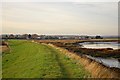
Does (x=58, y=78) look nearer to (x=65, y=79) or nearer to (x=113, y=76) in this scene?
(x=65, y=79)

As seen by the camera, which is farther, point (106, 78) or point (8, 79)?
point (8, 79)

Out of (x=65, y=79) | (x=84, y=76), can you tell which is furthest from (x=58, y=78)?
(x=84, y=76)

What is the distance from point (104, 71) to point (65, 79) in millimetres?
2827

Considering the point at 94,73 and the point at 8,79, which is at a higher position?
the point at 94,73

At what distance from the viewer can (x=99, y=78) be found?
1580 cm

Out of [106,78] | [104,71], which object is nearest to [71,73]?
[104,71]

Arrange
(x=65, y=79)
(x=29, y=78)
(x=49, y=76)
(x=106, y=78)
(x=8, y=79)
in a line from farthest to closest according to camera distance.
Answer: (x=8, y=79) → (x=29, y=78) → (x=49, y=76) → (x=65, y=79) → (x=106, y=78)

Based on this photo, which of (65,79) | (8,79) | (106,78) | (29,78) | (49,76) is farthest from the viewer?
(8,79)

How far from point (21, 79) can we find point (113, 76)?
29.3 feet

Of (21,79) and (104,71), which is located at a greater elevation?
(104,71)

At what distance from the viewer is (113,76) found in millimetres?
16328

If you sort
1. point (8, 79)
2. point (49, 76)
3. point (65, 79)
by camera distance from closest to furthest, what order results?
point (65, 79), point (49, 76), point (8, 79)

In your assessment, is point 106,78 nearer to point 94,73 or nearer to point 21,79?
point 94,73

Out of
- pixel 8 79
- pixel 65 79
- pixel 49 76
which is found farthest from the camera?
pixel 8 79
